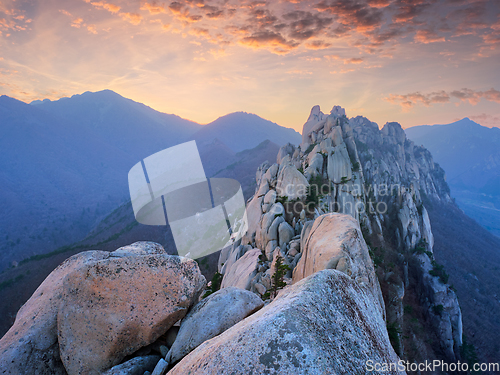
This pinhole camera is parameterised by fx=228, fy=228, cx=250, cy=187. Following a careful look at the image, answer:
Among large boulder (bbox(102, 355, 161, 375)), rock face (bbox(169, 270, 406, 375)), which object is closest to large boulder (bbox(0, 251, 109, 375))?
large boulder (bbox(102, 355, 161, 375))

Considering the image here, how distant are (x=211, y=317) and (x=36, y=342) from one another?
5.25 meters

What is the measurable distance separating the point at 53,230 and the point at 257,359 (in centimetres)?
19369

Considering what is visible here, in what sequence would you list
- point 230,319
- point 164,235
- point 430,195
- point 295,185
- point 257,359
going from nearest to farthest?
1. point 257,359
2. point 230,319
3. point 295,185
4. point 164,235
5. point 430,195

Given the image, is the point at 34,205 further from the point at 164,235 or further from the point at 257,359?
the point at 257,359

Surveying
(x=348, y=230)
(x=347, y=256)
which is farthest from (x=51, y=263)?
(x=347, y=256)

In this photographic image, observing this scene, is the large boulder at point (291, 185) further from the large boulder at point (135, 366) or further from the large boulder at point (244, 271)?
the large boulder at point (135, 366)

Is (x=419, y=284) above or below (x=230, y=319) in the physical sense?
below

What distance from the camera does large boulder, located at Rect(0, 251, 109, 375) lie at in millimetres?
6359

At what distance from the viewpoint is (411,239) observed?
5181 cm

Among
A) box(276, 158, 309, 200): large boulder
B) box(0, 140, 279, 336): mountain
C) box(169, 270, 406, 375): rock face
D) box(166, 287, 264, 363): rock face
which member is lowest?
box(0, 140, 279, 336): mountain

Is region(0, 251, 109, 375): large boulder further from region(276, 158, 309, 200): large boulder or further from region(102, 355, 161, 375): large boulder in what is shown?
region(276, 158, 309, 200): large boulder

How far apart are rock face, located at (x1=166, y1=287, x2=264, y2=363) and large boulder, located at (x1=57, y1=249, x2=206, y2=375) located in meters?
0.68

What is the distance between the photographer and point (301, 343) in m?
3.62

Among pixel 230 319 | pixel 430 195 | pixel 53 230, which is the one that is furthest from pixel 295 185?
pixel 53 230
